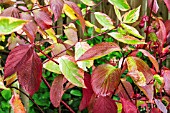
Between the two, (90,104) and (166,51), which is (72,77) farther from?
(166,51)

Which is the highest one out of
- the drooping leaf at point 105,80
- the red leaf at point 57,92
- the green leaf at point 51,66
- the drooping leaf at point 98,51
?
the drooping leaf at point 98,51

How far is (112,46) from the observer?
724mm

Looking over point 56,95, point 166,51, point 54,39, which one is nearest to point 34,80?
point 56,95

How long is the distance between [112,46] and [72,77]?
11cm

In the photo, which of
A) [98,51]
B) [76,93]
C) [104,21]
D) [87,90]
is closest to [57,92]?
[87,90]

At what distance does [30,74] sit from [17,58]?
39mm

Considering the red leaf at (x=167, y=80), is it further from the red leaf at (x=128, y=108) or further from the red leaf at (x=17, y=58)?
the red leaf at (x=17, y=58)

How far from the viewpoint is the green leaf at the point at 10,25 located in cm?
55

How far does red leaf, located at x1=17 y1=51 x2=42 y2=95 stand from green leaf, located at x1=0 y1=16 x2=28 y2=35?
0.44ft

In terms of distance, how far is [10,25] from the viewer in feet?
1.84

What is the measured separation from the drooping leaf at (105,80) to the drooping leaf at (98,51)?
52 mm

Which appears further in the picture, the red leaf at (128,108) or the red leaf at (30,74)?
the red leaf at (128,108)

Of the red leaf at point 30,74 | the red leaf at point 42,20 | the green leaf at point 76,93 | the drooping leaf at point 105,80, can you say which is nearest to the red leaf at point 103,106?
the drooping leaf at point 105,80

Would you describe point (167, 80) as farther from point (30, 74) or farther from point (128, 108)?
point (30, 74)
